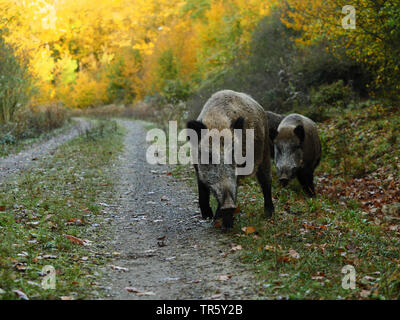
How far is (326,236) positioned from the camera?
245 inches

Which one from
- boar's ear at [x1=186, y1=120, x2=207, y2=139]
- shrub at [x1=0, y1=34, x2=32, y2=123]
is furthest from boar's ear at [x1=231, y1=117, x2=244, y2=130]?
shrub at [x1=0, y1=34, x2=32, y2=123]

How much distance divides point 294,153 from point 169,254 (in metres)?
4.36

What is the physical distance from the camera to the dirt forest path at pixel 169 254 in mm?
4664

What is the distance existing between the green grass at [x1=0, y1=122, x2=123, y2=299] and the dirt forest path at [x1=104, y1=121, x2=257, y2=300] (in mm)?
388

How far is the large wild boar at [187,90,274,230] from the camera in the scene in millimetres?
5969

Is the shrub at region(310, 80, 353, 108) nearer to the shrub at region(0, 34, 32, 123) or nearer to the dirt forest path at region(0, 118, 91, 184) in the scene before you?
the dirt forest path at region(0, 118, 91, 184)

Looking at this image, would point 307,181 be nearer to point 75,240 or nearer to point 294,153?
point 294,153

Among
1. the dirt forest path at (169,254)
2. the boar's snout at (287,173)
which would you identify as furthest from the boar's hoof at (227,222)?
the boar's snout at (287,173)

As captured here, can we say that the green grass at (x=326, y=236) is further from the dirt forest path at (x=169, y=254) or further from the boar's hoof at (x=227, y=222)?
the dirt forest path at (x=169, y=254)

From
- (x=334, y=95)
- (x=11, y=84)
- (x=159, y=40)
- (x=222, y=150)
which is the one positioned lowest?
(x=222, y=150)

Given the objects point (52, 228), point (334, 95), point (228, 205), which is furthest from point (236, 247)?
point (334, 95)

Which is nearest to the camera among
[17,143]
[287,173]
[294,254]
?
[294,254]

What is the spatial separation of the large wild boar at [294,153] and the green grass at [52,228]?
3950 millimetres
